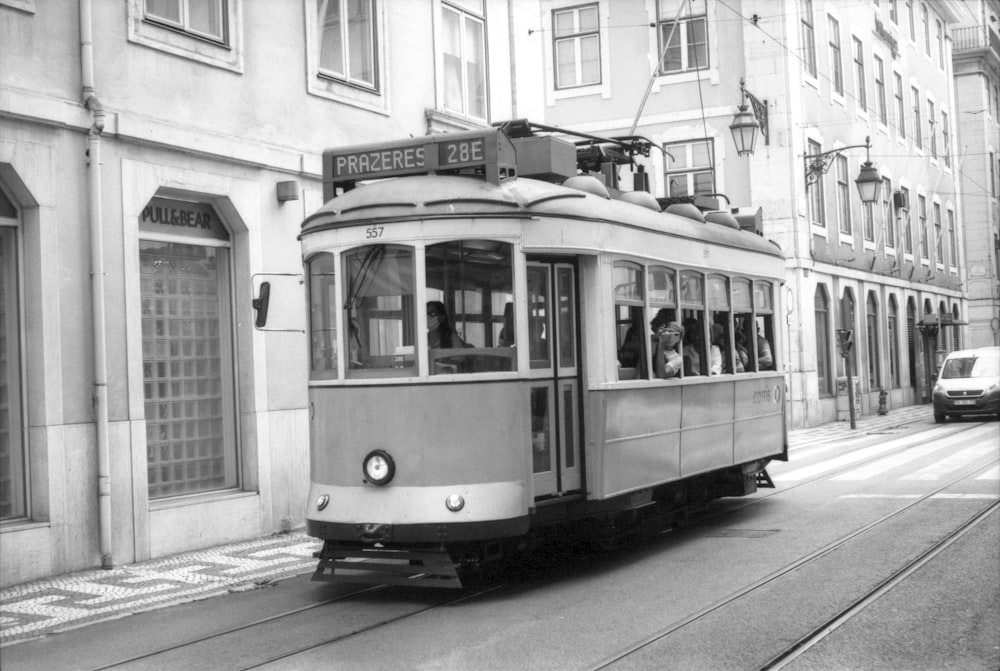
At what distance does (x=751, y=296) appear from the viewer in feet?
40.9

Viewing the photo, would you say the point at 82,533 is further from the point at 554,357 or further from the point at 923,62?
the point at 923,62

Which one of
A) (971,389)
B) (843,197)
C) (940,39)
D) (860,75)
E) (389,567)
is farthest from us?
(940,39)

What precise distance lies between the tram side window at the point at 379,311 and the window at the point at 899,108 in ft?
113

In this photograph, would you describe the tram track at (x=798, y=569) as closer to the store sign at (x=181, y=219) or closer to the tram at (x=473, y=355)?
the tram at (x=473, y=355)

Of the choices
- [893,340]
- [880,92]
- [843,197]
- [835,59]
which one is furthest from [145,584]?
[880,92]

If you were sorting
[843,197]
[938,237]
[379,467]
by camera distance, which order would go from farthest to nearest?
1. [938,237]
2. [843,197]
3. [379,467]

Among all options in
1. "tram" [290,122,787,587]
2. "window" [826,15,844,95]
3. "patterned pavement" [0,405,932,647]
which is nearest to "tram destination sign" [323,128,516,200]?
"tram" [290,122,787,587]

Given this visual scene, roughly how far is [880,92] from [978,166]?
16.4 metres

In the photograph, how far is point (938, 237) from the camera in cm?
4366

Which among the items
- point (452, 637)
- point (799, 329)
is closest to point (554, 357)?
point (452, 637)

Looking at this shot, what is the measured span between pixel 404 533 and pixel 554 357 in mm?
1787

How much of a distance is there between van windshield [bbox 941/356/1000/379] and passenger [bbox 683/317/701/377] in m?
20.3

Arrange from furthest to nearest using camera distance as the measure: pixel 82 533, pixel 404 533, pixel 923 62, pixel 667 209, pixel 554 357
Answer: pixel 923 62, pixel 667 209, pixel 82 533, pixel 554 357, pixel 404 533

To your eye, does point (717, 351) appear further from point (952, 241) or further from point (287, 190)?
point (952, 241)
